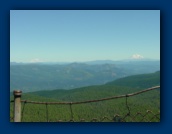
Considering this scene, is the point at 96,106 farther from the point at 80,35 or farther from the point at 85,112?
the point at 80,35

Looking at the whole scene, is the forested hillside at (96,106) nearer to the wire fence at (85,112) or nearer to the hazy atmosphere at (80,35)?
the wire fence at (85,112)

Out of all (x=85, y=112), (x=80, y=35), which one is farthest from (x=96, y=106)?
(x=80, y=35)

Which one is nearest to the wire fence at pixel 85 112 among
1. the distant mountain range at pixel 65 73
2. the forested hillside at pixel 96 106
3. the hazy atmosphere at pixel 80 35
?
the forested hillside at pixel 96 106

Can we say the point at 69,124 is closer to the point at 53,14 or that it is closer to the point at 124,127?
the point at 124,127

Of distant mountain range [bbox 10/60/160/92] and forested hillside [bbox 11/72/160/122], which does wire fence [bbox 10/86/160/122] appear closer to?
forested hillside [bbox 11/72/160/122]

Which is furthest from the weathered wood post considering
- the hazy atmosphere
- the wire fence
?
the hazy atmosphere

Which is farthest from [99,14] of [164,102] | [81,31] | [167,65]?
[164,102]

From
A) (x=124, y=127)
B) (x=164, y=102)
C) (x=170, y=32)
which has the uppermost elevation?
(x=170, y=32)
